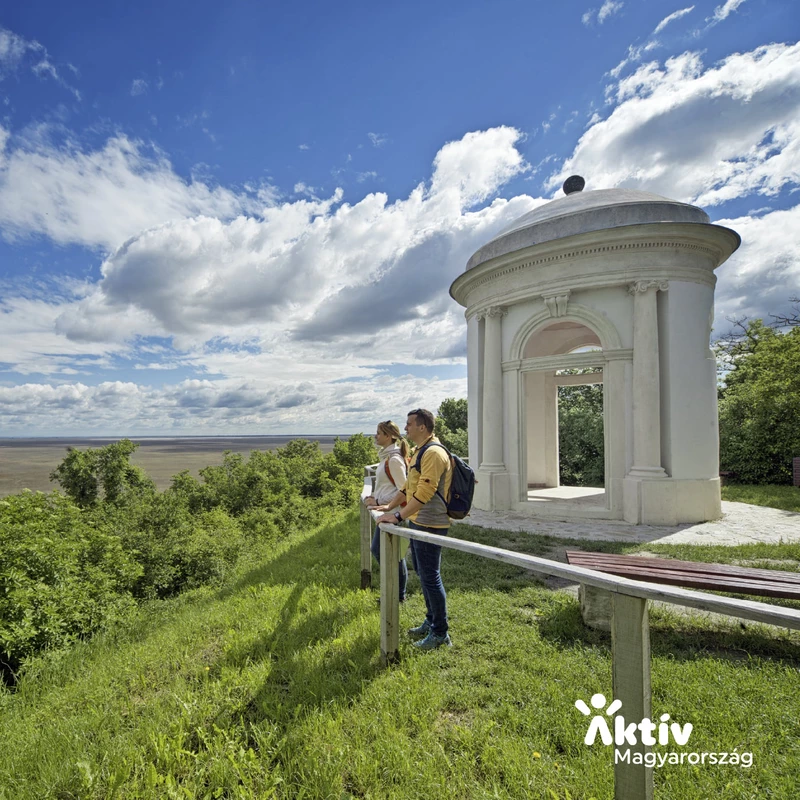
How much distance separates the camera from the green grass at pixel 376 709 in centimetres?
219

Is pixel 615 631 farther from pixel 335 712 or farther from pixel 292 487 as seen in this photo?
pixel 292 487

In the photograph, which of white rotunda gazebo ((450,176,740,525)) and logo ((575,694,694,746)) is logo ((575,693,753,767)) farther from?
white rotunda gazebo ((450,176,740,525))

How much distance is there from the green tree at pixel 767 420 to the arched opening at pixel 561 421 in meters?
4.34

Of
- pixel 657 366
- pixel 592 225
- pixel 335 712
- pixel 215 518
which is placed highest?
pixel 592 225

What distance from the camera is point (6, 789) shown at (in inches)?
90.7

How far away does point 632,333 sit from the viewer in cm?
895

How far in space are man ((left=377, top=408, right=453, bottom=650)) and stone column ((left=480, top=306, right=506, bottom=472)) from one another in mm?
6832

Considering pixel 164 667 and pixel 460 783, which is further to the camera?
pixel 164 667

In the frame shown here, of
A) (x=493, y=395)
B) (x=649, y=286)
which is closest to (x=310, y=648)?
(x=493, y=395)

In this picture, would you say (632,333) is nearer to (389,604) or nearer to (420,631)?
(420,631)

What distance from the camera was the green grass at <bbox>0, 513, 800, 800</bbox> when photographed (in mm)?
2186

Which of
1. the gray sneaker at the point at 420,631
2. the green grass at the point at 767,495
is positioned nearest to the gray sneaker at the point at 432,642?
the gray sneaker at the point at 420,631

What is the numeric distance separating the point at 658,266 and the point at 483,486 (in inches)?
234

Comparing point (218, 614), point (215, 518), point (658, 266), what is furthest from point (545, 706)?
point (215, 518)
